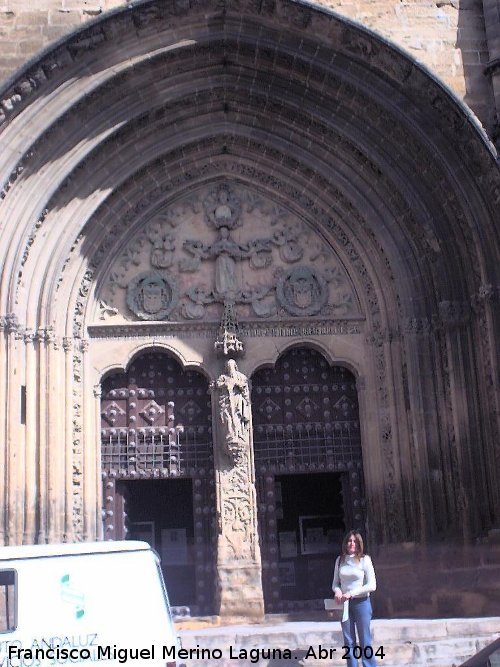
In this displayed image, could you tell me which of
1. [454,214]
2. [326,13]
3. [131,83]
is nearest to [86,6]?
[131,83]

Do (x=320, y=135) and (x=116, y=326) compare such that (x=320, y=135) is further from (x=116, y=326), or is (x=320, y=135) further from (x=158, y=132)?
(x=116, y=326)

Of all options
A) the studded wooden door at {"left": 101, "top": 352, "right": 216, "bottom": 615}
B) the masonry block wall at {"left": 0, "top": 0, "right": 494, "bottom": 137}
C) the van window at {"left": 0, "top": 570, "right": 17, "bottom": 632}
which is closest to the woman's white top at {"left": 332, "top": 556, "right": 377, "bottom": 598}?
the van window at {"left": 0, "top": 570, "right": 17, "bottom": 632}

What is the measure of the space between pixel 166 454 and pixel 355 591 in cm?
472

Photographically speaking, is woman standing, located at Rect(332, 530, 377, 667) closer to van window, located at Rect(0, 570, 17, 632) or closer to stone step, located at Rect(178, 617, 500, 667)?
stone step, located at Rect(178, 617, 500, 667)

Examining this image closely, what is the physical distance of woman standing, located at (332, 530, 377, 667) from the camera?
7.83 m

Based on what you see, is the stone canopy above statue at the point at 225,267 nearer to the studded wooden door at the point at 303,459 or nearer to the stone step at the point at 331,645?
the studded wooden door at the point at 303,459

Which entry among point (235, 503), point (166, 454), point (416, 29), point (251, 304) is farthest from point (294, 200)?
point (235, 503)

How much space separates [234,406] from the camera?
11.8 metres

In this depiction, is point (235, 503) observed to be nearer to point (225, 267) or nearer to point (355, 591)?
point (225, 267)

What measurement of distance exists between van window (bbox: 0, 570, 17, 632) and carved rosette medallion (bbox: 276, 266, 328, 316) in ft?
22.0

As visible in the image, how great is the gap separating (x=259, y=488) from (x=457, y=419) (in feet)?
8.79

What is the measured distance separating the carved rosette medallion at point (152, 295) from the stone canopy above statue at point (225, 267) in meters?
0.01

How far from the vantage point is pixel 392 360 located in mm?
12242

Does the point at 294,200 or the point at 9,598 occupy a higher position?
the point at 294,200
